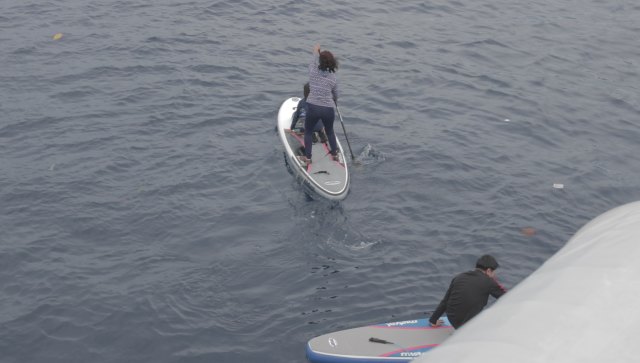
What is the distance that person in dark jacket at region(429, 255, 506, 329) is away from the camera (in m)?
11.2

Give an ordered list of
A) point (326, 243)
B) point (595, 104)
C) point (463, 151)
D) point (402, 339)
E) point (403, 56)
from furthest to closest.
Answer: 1. point (403, 56)
2. point (595, 104)
3. point (463, 151)
4. point (326, 243)
5. point (402, 339)

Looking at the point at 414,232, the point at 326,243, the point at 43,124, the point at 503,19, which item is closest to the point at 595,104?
the point at 503,19

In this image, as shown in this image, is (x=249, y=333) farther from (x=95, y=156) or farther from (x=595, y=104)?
(x=595, y=104)

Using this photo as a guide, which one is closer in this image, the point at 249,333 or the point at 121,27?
the point at 249,333

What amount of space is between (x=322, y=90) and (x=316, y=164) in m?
1.92

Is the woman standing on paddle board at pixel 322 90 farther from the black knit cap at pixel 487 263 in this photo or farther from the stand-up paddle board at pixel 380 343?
the black knit cap at pixel 487 263

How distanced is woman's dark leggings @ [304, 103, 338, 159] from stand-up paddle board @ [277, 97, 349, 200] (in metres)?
0.32

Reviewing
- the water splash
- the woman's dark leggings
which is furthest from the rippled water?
the woman's dark leggings

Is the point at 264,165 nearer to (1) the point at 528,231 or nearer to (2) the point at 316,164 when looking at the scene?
(2) the point at 316,164

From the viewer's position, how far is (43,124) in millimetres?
19750

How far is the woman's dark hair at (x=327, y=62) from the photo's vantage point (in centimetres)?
1628

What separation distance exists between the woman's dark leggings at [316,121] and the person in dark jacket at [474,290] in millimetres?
6717

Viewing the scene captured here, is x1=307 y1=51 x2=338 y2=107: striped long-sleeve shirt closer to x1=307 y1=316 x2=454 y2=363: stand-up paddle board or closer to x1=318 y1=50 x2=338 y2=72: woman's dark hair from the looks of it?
x1=318 y1=50 x2=338 y2=72: woman's dark hair

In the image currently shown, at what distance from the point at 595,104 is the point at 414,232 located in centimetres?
989
